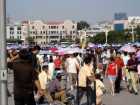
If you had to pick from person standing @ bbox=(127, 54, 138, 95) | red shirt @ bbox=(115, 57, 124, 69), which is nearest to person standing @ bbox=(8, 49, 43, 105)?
person standing @ bbox=(127, 54, 138, 95)

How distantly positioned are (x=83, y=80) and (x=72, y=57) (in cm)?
724

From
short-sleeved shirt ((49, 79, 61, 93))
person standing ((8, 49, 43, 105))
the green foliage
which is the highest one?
person standing ((8, 49, 43, 105))

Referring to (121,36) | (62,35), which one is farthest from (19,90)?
(62,35)

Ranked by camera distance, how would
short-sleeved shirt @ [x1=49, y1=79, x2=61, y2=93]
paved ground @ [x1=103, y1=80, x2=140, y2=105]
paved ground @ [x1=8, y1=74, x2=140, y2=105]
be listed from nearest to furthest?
short-sleeved shirt @ [x1=49, y1=79, x2=61, y2=93], paved ground @ [x1=8, y1=74, x2=140, y2=105], paved ground @ [x1=103, y1=80, x2=140, y2=105]

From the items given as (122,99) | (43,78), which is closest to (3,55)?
(43,78)

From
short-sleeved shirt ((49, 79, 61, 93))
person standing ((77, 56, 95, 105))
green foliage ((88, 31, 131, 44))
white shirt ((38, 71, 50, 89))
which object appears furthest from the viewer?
green foliage ((88, 31, 131, 44))

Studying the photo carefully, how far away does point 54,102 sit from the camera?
13.5 m

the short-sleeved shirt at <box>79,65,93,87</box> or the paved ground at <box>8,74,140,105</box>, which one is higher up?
the short-sleeved shirt at <box>79,65,93,87</box>

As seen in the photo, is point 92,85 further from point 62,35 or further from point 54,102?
point 62,35

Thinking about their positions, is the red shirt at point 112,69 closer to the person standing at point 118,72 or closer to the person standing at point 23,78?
the person standing at point 118,72

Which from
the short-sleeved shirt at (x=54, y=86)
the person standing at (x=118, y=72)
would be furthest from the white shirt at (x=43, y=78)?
the person standing at (x=118, y=72)

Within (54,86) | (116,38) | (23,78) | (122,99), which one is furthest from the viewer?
(116,38)

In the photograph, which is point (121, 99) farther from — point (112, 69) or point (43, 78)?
point (43, 78)

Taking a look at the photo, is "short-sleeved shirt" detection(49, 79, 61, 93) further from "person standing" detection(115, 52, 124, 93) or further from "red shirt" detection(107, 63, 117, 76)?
"person standing" detection(115, 52, 124, 93)
